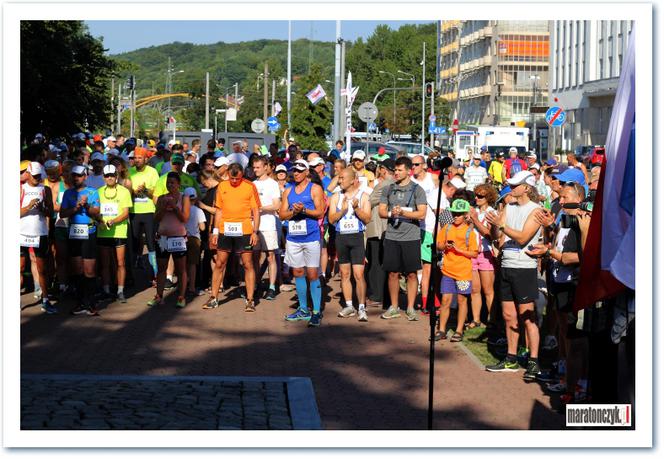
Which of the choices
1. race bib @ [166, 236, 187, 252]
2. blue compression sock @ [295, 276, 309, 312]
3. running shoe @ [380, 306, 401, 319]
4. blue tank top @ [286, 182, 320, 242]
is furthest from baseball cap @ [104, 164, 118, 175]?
running shoe @ [380, 306, 401, 319]

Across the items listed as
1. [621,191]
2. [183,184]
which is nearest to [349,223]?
[183,184]

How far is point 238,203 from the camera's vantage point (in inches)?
562

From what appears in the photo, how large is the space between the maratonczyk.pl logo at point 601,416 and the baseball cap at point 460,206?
5.24 metres

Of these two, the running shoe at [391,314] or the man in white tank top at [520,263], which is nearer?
the man in white tank top at [520,263]

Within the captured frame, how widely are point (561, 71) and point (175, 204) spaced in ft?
199

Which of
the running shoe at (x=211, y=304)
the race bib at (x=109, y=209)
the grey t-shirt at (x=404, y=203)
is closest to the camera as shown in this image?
the grey t-shirt at (x=404, y=203)

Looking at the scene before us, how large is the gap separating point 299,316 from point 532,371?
13.3 feet

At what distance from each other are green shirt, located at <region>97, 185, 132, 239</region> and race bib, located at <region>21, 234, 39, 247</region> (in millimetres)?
821

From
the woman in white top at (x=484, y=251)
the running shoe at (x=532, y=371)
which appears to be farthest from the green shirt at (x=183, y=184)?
the running shoe at (x=532, y=371)

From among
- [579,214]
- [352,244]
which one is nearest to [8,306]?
[579,214]

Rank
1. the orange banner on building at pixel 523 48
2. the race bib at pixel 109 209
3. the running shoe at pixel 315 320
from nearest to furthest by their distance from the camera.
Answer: the running shoe at pixel 315 320 → the race bib at pixel 109 209 → the orange banner on building at pixel 523 48

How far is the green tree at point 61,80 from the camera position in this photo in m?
21.9

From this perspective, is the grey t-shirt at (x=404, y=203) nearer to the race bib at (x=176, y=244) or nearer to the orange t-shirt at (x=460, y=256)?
the orange t-shirt at (x=460, y=256)
